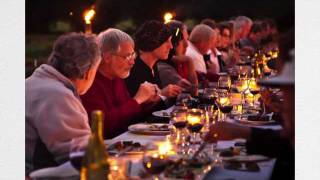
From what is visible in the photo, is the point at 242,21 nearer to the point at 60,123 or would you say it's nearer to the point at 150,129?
the point at 150,129

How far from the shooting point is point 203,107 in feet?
9.89

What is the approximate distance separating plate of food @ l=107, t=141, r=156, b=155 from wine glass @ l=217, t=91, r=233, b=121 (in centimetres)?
77

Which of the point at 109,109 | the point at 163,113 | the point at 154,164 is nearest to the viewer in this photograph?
the point at 154,164

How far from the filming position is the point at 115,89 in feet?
10.8

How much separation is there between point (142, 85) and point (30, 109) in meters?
0.93

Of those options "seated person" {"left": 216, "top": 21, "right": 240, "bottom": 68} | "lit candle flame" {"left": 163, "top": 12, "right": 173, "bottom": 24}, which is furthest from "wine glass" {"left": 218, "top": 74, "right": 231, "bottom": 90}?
"lit candle flame" {"left": 163, "top": 12, "right": 173, "bottom": 24}

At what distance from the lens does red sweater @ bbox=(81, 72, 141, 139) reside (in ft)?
9.66

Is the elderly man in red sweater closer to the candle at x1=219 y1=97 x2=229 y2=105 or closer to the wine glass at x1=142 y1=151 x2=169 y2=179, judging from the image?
the candle at x1=219 y1=97 x2=229 y2=105

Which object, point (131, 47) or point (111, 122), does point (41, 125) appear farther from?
point (131, 47)

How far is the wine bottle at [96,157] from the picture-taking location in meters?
1.67

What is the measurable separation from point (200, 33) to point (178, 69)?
0.35m

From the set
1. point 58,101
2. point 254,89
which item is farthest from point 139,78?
point 58,101
